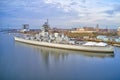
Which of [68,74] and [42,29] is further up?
[42,29]

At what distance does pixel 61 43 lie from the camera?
22.9ft

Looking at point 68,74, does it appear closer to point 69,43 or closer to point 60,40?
point 69,43

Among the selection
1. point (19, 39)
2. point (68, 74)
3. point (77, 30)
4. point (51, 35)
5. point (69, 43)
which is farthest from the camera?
point (77, 30)

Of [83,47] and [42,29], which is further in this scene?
[42,29]

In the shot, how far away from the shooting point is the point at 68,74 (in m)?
3.07

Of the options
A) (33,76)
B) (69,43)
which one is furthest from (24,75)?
(69,43)

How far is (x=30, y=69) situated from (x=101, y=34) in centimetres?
714

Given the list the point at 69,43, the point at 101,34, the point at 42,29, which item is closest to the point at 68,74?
the point at 69,43

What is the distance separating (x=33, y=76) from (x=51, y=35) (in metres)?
5.13

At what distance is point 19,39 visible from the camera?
9102 millimetres

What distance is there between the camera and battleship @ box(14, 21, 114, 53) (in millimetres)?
5918

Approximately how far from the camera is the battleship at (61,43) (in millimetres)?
5918

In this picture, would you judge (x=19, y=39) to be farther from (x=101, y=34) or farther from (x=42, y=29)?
(x=101, y=34)

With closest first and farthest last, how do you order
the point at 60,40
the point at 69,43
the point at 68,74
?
the point at 68,74, the point at 69,43, the point at 60,40
